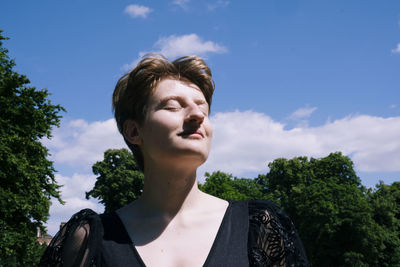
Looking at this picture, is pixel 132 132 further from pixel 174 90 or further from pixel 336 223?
pixel 336 223

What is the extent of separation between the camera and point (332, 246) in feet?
120

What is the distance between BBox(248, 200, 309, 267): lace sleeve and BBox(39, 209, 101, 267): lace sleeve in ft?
3.24

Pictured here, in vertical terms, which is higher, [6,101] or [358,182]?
[358,182]

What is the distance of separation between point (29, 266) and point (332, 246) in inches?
956

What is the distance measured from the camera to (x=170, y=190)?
282 centimetres

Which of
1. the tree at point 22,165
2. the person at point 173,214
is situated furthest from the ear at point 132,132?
the tree at point 22,165

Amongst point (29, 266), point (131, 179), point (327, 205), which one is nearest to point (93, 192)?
point (131, 179)

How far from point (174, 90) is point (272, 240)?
115cm

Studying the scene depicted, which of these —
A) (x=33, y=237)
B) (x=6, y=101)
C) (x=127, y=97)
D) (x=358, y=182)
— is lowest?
(x=127, y=97)

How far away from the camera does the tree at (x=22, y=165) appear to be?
2017cm

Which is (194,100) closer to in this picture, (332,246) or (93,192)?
(332,246)

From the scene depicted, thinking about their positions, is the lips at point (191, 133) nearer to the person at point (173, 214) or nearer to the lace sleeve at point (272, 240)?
the person at point (173, 214)

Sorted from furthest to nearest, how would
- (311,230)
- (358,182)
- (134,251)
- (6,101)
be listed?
(358,182) < (311,230) < (6,101) < (134,251)

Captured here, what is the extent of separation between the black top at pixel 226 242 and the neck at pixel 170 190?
10.3 inches
